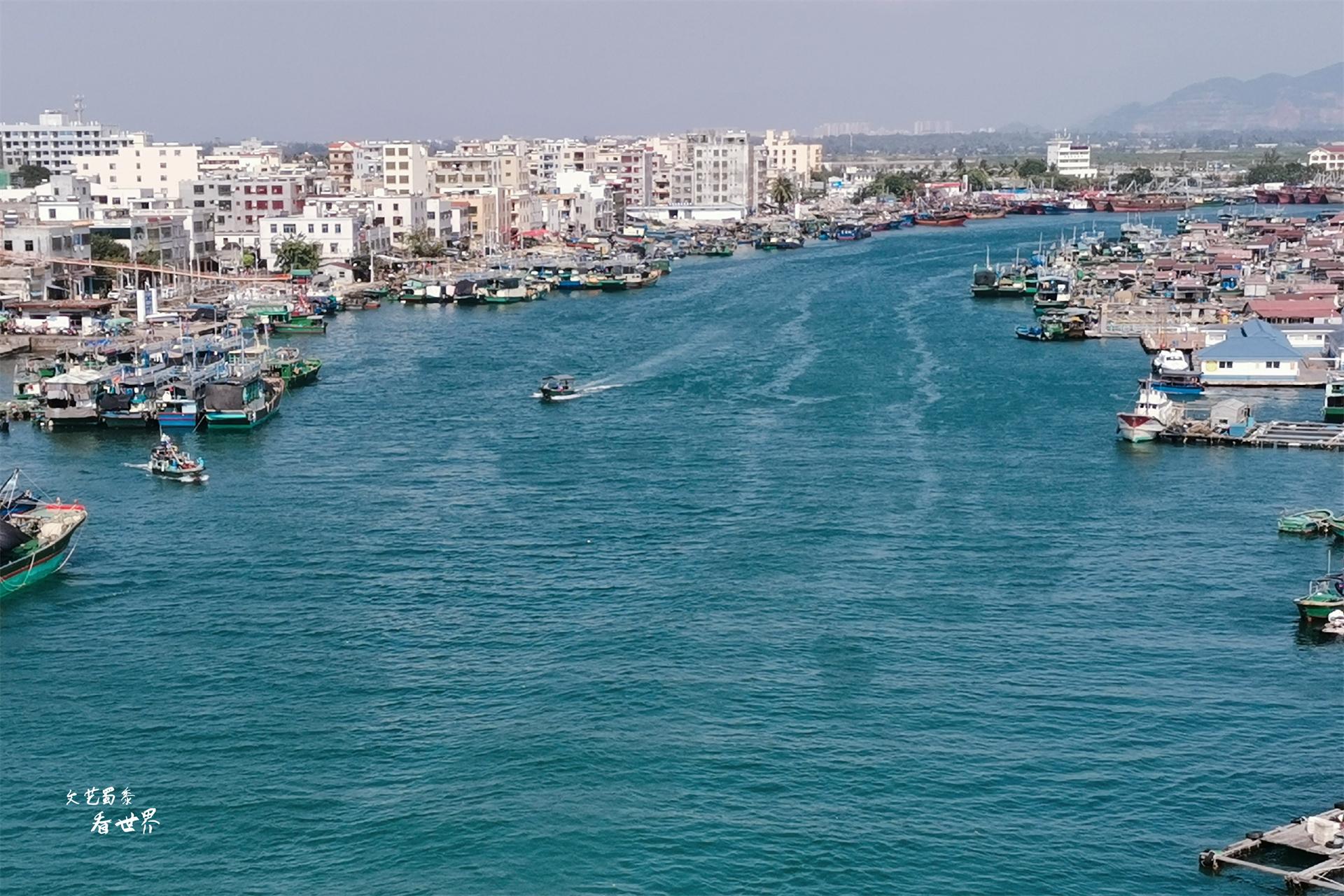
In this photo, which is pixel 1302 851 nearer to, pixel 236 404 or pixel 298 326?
pixel 236 404

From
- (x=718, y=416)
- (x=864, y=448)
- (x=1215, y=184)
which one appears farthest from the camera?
(x=1215, y=184)

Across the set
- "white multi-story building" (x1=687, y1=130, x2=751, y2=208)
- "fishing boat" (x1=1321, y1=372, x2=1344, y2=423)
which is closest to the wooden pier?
"fishing boat" (x1=1321, y1=372, x2=1344, y2=423)

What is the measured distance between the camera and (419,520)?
340 inches

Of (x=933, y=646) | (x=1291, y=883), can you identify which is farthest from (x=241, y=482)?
(x=1291, y=883)

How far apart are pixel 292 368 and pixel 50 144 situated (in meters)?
24.5

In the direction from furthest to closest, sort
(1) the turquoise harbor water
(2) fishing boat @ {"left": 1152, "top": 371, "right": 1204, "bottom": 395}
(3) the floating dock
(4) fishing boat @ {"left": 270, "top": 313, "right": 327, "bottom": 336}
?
1. (4) fishing boat @ {"left": 270, "top": 313, "right": 327, "bottom": 336}
2. (2) fishing boat @ {"left": 1152, "top": 371, "right": 1204, "bottom": 395}
3. (3) the floating dock
4. (1) the turquoise harbor water

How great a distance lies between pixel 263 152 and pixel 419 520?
26.5 m

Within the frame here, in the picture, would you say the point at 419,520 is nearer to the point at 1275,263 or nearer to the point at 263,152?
the point at 1275,263

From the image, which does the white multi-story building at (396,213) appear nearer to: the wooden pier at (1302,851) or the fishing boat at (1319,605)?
the fishing boat at (1319,605)

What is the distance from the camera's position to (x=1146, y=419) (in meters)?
10.5

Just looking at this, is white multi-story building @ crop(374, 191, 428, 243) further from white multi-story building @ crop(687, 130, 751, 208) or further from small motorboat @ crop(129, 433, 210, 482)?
small motorboat @ crop(129, 433, 210, 482)

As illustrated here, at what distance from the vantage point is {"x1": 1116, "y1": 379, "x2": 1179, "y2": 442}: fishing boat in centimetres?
1048

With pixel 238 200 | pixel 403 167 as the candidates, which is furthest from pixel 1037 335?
pixel 403 167

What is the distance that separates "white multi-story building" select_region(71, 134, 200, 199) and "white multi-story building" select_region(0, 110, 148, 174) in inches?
349
